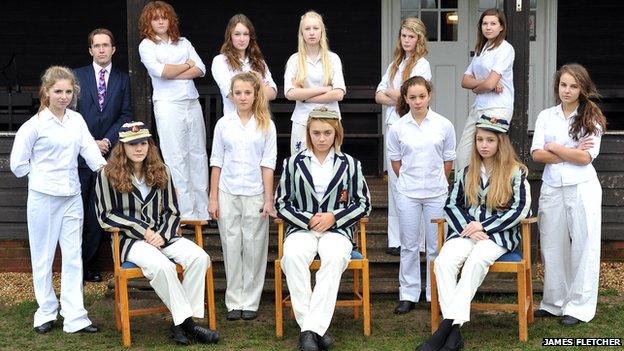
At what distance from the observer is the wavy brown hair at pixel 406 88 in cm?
627

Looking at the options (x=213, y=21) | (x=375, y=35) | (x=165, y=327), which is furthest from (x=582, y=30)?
(x=165, y=327)

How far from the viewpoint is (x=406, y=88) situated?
6.34 meters

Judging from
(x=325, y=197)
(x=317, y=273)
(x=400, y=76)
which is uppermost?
(x=400, y=76)

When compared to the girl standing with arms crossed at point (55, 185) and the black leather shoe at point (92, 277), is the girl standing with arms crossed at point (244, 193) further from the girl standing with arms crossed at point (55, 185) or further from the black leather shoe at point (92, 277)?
the black leather shoe at point (92, 277)

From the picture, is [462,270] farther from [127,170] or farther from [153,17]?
[153,17]

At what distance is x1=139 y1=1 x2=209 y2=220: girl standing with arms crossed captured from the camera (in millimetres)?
6945

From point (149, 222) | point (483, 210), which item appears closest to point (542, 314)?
point (483, 210)

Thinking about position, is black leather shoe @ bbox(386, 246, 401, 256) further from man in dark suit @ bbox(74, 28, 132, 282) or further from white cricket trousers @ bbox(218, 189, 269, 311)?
man in dark suit @ bbox(74, 28, 132, 282)

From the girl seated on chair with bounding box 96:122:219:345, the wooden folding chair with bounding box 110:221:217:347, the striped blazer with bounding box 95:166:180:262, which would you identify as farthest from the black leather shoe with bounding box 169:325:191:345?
the striped blazer with bounding box 95:166:180:262

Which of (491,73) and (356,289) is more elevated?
(491,73)

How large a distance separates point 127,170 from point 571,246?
9.11 ft

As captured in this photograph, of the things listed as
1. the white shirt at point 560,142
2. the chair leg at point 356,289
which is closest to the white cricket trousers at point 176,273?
the chair leg at point 356,289

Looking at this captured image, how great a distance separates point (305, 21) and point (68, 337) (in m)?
2.54

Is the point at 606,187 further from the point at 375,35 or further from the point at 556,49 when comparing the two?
the point at 375,35
